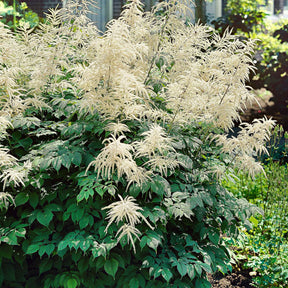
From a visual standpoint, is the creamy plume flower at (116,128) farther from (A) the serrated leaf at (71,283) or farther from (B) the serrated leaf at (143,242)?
(A) the serrated leaf at (71,283)

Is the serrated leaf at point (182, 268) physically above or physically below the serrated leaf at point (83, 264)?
above

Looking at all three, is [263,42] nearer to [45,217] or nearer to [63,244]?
[45,217]

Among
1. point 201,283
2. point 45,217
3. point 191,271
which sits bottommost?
point 201,283

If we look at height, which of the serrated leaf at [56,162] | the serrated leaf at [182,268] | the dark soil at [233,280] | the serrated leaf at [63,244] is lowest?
the dark soil at [233,280]

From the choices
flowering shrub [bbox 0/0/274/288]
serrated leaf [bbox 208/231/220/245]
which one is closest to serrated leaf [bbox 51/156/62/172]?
flowering shrub [bbox 0/0/274/288]

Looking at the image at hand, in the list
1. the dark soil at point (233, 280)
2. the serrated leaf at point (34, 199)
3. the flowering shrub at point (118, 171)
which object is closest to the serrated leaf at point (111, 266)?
the flowering shrub at point (118, 171)

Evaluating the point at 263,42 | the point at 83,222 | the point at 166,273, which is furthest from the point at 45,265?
the point at 263,42

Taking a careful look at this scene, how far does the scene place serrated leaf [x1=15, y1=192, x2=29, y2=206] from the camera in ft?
8.66

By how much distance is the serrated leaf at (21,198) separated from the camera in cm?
264

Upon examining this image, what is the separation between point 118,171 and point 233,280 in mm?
1977

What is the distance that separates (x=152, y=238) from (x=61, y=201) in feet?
2.23

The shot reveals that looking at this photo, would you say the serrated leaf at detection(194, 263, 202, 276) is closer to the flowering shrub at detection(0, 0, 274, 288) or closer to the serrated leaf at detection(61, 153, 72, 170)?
the flowering shrub at detection(0, 0, 274, 288)

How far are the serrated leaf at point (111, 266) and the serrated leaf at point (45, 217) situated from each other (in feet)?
1.44

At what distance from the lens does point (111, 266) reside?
2.54 metres
